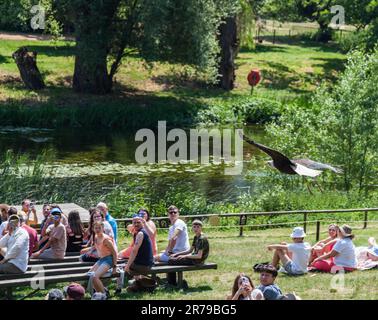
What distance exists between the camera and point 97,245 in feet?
42.3

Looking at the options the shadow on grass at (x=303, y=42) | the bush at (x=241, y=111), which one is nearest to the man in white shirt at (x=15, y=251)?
the bush at (x=241, y=111)

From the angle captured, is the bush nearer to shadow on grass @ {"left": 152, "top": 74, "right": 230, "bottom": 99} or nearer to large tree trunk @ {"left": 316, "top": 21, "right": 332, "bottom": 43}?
shadow on grass @ {"left": 152, "top": 74, "right": 230, "bottom": 99}

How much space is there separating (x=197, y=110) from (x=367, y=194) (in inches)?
689

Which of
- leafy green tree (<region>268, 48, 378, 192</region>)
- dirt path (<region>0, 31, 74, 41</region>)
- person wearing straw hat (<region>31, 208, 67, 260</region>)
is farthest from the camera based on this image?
dirt path (<region>0, 31, 74, 41</region>)

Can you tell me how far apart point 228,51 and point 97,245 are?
33.5 metres

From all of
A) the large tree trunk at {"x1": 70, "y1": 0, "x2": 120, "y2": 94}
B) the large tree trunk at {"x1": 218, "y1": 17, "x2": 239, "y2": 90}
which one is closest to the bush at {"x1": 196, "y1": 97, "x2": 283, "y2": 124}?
the large tree trunk at {"x1": 218, "y1": 17, "x2": 239, "y2": 90}

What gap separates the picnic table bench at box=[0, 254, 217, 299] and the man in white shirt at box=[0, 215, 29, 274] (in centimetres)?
10

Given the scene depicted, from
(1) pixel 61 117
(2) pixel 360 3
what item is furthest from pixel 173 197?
(2) pixel 360 3

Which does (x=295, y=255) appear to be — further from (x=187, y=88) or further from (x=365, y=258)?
(x=187, y=88)

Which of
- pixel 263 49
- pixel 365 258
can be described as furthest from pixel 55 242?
pixel 263 49

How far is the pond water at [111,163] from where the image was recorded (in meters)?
27.5

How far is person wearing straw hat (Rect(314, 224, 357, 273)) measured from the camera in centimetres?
1400

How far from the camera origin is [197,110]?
1601 inches
